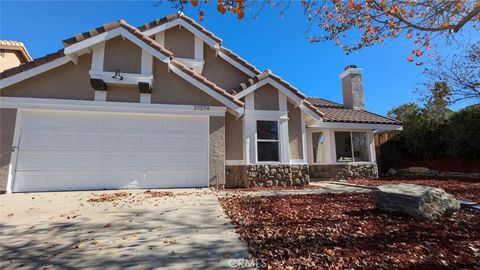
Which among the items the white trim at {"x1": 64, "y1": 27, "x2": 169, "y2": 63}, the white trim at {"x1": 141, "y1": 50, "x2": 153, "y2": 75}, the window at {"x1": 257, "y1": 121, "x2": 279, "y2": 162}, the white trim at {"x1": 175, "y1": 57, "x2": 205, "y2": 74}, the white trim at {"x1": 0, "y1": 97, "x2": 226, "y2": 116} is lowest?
the window at {"x1": 257, "y1": 121, "x2": 279, "y2": 162}

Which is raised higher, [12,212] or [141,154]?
[141,154]

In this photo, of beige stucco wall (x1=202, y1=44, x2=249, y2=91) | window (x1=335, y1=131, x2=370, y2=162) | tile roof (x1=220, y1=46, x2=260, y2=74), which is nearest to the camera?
beige stucco wall (x1=202, y1=44, x2=249, y2=91)

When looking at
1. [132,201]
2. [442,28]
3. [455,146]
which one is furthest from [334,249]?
[455,146]

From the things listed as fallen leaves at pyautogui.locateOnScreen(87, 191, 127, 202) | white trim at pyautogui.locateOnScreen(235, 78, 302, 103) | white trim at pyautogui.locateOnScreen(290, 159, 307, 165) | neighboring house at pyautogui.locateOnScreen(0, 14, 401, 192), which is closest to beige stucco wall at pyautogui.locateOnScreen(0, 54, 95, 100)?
neighboring house at pyautogui.locateOnScreen(0, 14, 401, 192)

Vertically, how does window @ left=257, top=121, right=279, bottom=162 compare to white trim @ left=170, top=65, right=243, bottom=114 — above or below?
below

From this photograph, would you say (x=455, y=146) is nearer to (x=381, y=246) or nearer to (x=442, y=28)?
(x=442, y=28)

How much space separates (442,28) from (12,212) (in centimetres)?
1008

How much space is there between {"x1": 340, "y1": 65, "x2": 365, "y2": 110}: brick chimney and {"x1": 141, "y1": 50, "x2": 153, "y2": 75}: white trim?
11.4 meters

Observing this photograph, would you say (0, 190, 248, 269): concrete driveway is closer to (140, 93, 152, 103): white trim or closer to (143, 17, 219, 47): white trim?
(140, 93, 152, 103): white trim

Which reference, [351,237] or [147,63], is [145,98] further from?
[351,237]

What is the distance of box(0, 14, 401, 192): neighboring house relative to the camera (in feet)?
26.1

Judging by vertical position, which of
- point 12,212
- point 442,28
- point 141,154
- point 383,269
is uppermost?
point 442,28

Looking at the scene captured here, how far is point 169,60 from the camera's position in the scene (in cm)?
881

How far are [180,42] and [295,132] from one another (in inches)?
244
